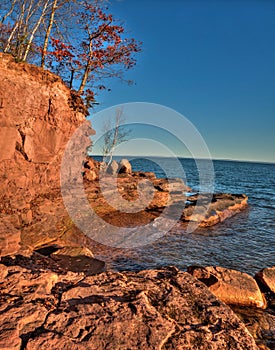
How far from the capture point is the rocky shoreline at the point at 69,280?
2.92 metres

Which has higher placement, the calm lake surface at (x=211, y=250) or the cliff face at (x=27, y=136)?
the cliff face at (x=27, y=136)

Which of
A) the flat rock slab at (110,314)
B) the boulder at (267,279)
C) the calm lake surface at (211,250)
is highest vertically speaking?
the flat rock slab at (110,314)

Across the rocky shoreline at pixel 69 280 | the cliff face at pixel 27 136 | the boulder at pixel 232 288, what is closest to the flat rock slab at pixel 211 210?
the rocky shoreline at pixel 69 280

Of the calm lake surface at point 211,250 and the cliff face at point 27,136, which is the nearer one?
the cliff face at point 27,136

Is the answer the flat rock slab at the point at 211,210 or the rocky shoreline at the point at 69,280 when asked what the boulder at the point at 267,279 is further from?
the flat rock slab at the point at 211,210

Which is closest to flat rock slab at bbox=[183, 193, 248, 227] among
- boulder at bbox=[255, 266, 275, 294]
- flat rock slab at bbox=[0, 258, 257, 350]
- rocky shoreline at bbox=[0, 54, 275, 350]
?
rocky shoreline at bbox=[0, 54, 275, 350]

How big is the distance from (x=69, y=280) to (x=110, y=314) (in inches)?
49.1

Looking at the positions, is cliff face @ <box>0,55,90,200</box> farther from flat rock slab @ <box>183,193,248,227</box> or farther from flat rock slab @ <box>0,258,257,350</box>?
flat rock slab @ <box>183,193,248,227</box>

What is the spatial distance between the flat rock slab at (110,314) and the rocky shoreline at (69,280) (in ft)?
0.05

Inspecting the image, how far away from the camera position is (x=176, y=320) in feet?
10.8

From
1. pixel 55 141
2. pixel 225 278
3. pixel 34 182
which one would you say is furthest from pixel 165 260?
pixel 55 141

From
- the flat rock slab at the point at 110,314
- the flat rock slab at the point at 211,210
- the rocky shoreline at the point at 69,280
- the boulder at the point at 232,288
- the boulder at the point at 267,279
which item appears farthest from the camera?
the flat rock slab at the point at 211,210

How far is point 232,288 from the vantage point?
18.9 ft

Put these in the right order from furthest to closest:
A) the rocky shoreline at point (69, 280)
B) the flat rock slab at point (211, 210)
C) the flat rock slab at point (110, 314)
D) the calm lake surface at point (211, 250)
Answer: the flat rock slab at point (211, 210) → the calm lake surface at point (211, 250) → the rocky shoreline at point (69, 280) → the flat rock slab at point (110, 314)
